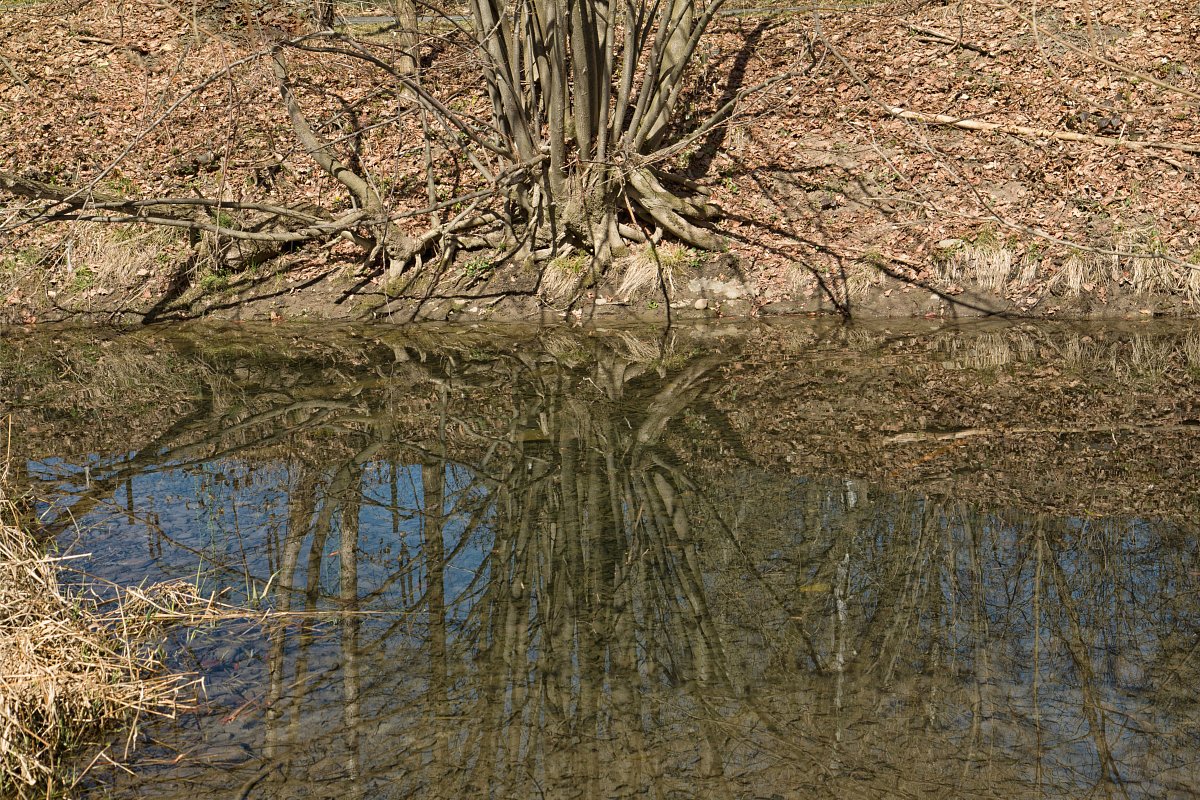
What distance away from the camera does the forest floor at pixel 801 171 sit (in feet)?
37.9

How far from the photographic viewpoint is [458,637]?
16.7 ft

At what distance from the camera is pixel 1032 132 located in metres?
13.1

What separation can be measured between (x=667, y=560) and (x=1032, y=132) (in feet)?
31.1

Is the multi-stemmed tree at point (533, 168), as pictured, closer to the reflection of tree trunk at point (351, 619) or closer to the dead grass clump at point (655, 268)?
the dead grass clump at point (655, 268)

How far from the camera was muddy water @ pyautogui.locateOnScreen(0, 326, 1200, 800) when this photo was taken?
4.18 metres

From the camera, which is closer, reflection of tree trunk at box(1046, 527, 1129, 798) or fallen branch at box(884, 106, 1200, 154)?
reflection of tree trunk at box(1046, 527, 1129, 798)

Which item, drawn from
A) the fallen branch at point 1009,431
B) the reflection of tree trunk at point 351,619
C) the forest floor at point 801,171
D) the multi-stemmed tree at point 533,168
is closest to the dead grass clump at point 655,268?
the forest floor at point 801,171

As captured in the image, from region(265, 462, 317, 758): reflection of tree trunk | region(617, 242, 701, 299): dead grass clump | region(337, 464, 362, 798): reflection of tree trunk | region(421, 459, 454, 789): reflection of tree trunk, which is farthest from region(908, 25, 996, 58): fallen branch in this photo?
region(265, 462, 317, 758): reflection of tree trunk

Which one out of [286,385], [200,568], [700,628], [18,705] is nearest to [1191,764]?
[700,628]

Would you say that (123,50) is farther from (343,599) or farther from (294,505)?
(343,599)

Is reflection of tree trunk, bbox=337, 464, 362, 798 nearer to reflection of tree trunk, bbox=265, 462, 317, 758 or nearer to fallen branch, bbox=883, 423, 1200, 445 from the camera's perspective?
reflection of tree trunk, bbox=265, 462, 317, 758

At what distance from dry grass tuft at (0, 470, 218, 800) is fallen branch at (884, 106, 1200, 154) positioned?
1036 centimetres

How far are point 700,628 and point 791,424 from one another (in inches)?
134

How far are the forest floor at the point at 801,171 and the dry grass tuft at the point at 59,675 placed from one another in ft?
19.1
